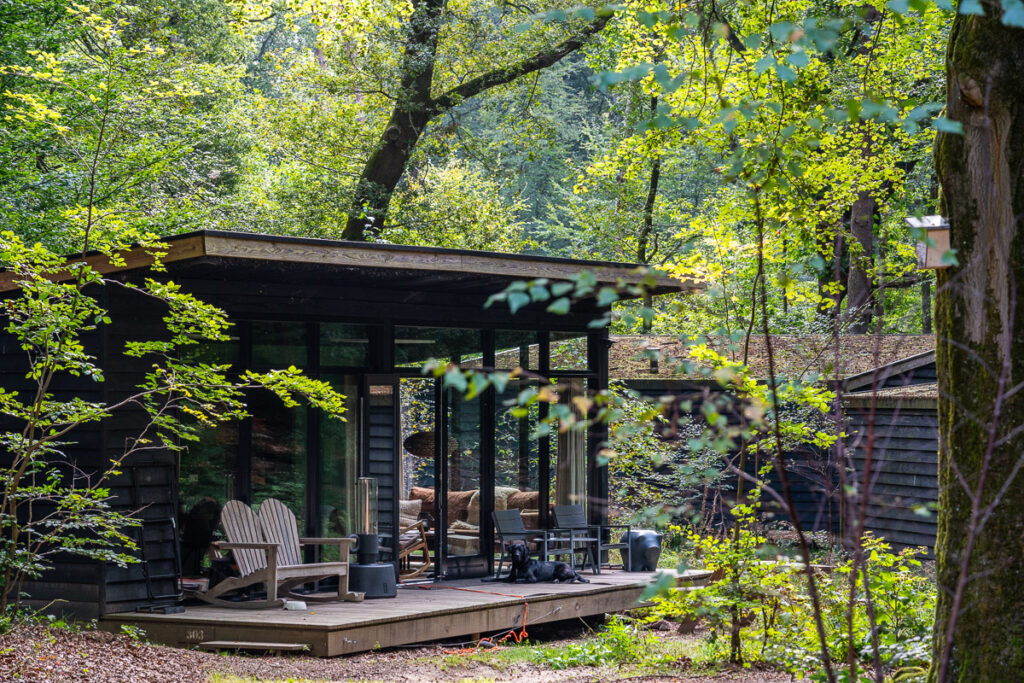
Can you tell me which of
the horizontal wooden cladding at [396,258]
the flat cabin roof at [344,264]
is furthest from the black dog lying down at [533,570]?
the horizontal wooden cladding at [396,258]

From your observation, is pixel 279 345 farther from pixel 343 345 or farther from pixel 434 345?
pixel 434 345

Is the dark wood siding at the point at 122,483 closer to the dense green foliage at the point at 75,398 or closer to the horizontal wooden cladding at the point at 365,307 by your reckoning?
the dense green foliage at the point at 75,398

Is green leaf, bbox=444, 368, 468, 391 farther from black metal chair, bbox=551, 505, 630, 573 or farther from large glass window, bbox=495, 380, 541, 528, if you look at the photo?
black metal chair, bbox=551, 505, 630, 573

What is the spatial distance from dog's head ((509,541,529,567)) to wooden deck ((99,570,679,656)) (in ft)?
0.86

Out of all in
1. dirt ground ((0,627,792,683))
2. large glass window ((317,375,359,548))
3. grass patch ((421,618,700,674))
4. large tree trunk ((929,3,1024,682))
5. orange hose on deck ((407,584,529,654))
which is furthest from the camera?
large glass window ((317,375,359,548))

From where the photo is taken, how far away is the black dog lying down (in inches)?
400

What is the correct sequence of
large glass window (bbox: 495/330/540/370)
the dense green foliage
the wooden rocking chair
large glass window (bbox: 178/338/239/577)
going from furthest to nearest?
large glass window (bbox: 495/330/540/370) → the wooden rocking chair → large glass window (bbox: 178/338/239/577) → the dense green foliage

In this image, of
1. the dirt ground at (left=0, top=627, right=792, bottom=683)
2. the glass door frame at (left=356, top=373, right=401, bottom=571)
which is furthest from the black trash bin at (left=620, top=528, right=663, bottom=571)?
the dirt ground at (left=0, top=627, right=792, bottom=683)

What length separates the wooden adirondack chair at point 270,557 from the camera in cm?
834

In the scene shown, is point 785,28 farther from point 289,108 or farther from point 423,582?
point 289,108

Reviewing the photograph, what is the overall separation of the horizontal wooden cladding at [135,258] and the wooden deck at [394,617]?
2.56m

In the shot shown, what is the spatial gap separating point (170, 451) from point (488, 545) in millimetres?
3446

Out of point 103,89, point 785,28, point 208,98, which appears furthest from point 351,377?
point 208,98

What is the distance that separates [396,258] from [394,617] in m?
2.74
